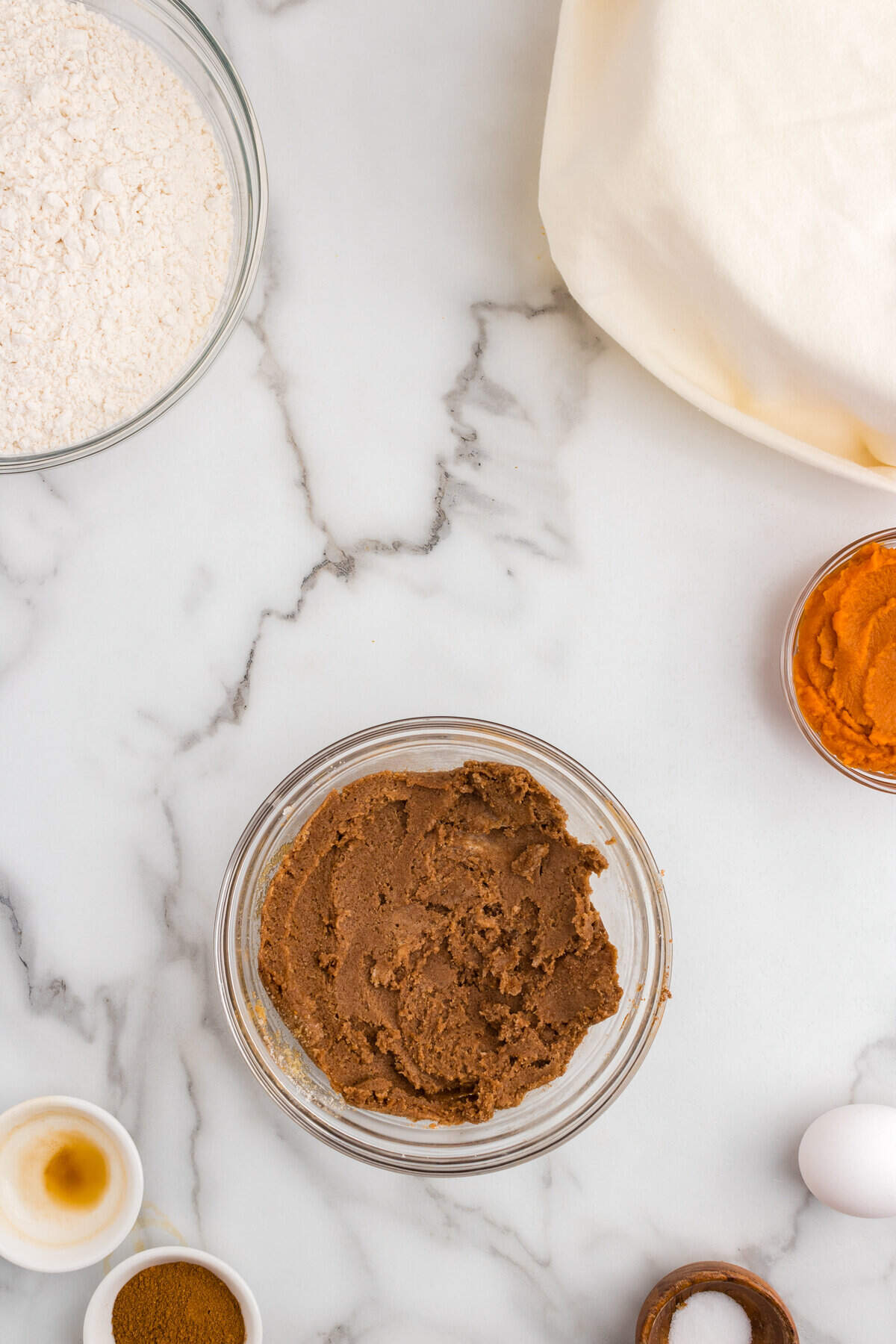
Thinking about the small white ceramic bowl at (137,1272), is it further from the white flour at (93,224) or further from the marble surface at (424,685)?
the white flour at (93,224)

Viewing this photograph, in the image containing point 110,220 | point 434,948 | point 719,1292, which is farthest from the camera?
point 719,1292

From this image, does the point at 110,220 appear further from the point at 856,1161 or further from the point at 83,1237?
the point at 856,1161

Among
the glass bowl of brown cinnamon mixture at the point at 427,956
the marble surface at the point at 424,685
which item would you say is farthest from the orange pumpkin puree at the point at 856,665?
the glass bowl of brown cinnamon mixture at the point at 427,956

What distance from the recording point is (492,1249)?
5.38ft

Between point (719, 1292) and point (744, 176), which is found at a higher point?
point (744, 176)

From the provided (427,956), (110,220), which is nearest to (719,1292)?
(427,956)

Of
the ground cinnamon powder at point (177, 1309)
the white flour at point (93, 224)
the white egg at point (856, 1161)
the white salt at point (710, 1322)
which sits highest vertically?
the white flour at point (93, 224)

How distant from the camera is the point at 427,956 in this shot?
1.49m

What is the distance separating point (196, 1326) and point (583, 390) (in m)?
1.69

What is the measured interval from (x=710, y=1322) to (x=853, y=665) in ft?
3.68

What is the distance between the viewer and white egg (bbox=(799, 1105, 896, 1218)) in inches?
60.2

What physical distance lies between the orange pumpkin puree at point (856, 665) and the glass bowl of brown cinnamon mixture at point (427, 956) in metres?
0.37

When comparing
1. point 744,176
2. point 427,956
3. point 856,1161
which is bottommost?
point 856,1161

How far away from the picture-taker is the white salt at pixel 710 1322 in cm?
156
